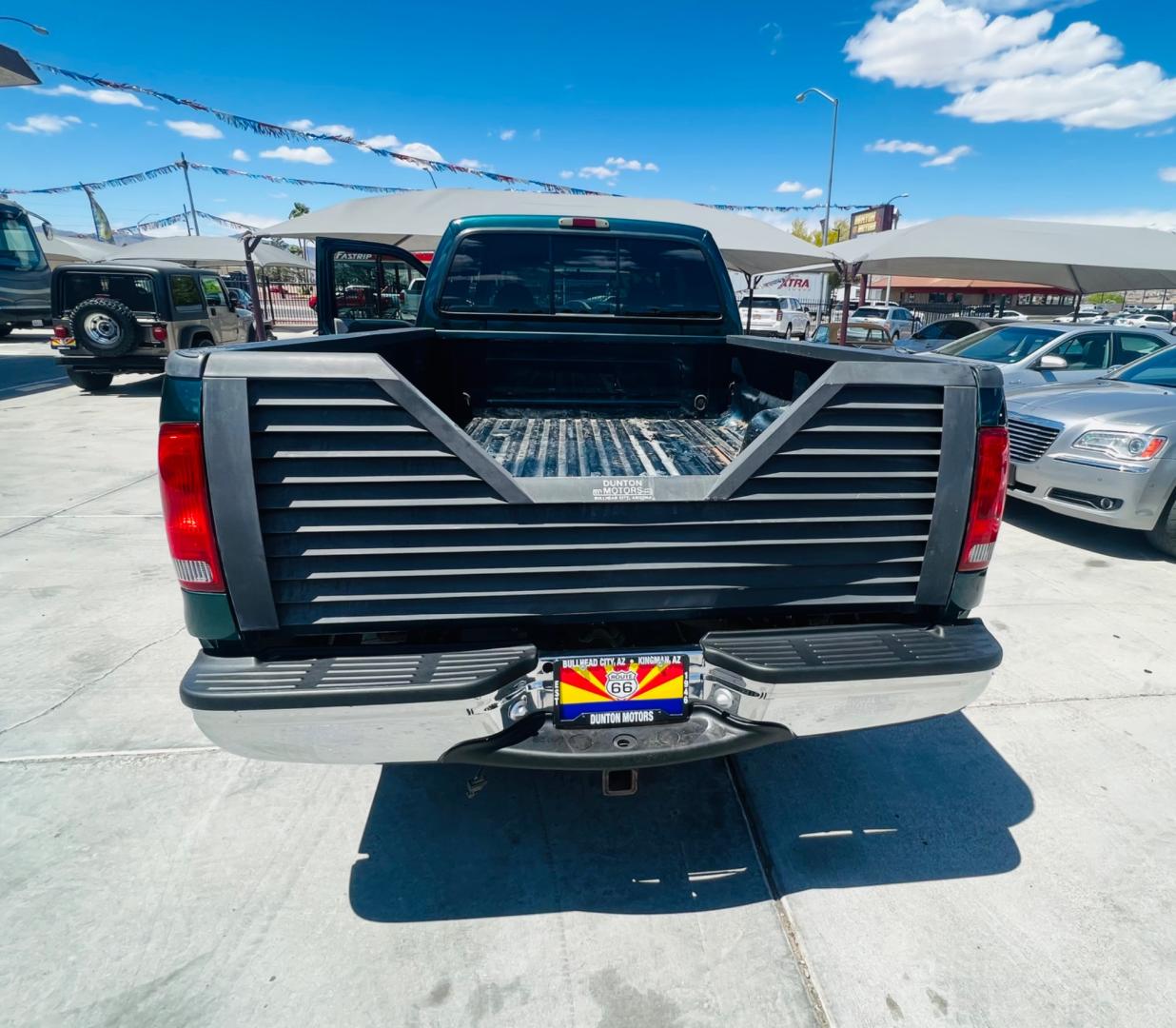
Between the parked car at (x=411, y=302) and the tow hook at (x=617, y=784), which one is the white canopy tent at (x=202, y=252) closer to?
the parked car at (x=411, y=302)

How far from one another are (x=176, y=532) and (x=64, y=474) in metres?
6.83

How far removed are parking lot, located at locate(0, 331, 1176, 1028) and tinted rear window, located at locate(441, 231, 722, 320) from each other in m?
2.46

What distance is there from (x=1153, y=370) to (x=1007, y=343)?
269cm

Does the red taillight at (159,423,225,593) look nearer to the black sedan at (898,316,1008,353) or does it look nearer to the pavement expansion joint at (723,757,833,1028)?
the pavement expansion joint at (723,757,833,1028)

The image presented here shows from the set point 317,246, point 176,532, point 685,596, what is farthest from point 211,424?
point 317,246

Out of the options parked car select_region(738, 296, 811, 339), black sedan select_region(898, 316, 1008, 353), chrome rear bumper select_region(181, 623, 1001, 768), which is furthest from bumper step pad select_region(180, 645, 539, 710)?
parked car select_region(738, 296, 811, 339)

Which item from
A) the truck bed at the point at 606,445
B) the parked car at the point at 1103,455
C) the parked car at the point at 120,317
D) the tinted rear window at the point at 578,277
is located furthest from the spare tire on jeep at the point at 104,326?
the parked car at the point at 1103,455

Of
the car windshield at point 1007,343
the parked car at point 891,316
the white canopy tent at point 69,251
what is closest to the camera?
the car windshield at point 1007,343

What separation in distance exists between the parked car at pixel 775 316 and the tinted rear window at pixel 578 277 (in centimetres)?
2105

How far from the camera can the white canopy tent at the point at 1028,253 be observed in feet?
47.8

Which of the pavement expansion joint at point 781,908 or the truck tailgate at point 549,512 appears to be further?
the pavement expansion joint at point 781,908

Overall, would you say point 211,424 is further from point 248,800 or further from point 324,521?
point 248,800

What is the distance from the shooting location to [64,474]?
7023mm

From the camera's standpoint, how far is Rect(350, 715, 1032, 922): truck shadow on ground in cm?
222
